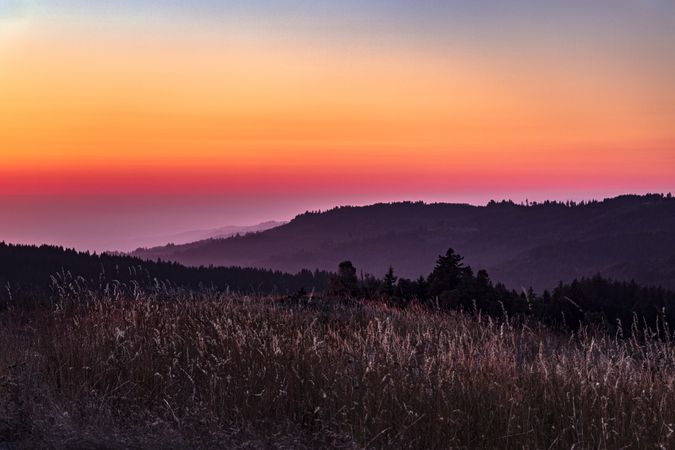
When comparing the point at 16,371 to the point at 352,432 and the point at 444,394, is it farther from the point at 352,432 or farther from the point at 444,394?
the point at 444,394

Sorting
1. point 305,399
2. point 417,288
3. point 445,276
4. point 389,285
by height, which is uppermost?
point 445,276

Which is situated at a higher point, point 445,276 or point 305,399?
point 445,276

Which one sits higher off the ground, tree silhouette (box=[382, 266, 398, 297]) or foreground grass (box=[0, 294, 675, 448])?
tree silhouette (box=[382, 266, 398, 297])

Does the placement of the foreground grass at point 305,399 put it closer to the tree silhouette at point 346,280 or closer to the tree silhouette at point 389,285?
the tree silhouette at point 346,280

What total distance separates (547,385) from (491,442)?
1366 mm

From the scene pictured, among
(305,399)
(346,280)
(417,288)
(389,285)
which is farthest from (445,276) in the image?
(305,399)

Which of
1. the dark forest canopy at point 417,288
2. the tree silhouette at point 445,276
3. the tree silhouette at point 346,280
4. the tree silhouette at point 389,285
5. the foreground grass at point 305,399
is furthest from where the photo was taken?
the tree silhouette at point 445,276

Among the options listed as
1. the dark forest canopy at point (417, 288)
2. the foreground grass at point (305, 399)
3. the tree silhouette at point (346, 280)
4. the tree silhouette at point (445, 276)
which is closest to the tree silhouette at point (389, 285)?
the dark forest canopy at point (417, 288)

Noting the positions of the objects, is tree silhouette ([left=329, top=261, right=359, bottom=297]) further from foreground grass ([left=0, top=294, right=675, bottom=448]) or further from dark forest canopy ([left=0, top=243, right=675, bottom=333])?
foreground grass ([left=0, top=294, right=675, bottom=448])

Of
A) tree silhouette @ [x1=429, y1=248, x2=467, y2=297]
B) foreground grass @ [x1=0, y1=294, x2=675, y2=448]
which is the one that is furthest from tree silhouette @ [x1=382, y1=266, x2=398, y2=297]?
foreground grass @ [x1=0, y1=294, x2=675, y2=448]

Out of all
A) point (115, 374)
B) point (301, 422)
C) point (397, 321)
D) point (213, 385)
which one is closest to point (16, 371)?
point (115, 374)

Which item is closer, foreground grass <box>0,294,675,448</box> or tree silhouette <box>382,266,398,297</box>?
foreground grass <box>0,294,675,448</box>

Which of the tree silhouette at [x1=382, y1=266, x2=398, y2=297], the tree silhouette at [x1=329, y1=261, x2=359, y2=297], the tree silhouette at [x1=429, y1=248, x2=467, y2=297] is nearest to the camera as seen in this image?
the tree silhouette at [x1=329, y1=261, x2=359, y2=297]

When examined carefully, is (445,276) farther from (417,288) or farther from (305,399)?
(305,399)
